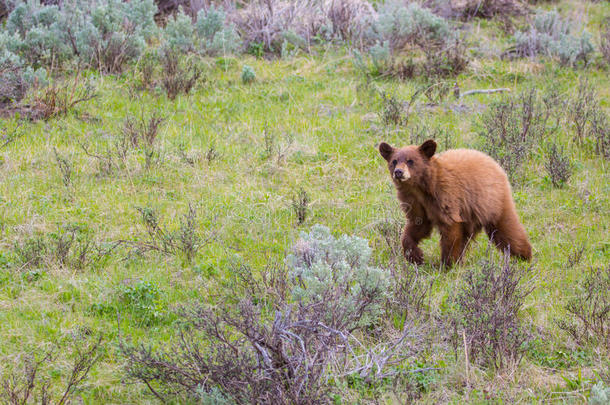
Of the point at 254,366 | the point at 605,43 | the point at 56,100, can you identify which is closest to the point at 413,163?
the point at 254,366

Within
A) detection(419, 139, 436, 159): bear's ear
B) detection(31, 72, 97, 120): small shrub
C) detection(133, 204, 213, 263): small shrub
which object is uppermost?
detection(419, 139, 436, 159): bear's ear

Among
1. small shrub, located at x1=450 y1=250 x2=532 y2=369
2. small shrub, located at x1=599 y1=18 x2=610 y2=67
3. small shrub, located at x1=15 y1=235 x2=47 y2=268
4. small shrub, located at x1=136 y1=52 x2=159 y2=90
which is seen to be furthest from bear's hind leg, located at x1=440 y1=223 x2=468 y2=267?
small shrub, located at x1=599 y1=18 x2=610 y2=67

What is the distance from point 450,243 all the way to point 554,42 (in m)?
6.88

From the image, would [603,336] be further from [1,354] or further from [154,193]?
[154,193]

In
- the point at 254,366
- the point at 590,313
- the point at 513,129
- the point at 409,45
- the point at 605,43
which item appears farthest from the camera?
the point at 409,45

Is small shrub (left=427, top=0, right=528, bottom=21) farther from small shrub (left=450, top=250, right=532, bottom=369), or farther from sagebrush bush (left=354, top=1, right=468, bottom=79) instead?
small shrub (left=450, top=250, right=532, bottom=369)

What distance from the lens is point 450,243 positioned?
20.0 feet

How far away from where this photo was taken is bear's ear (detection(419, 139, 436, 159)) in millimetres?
6043

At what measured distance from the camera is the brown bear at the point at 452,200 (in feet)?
20.0

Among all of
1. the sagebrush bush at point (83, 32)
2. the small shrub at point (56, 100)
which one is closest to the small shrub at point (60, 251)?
the small shrub at point (56, 100)

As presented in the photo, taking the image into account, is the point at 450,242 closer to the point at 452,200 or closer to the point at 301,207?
the point at 452,200

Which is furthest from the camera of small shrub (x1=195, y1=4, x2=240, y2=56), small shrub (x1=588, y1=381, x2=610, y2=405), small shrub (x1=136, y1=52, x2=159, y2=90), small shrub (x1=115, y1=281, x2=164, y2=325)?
small shrub (x1=195, y1=4, x2=240, y2=56)

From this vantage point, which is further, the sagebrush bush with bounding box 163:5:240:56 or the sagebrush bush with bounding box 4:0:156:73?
the sagebrush bush with bounding box 163:5:240:56

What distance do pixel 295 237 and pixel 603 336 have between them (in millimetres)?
2943
